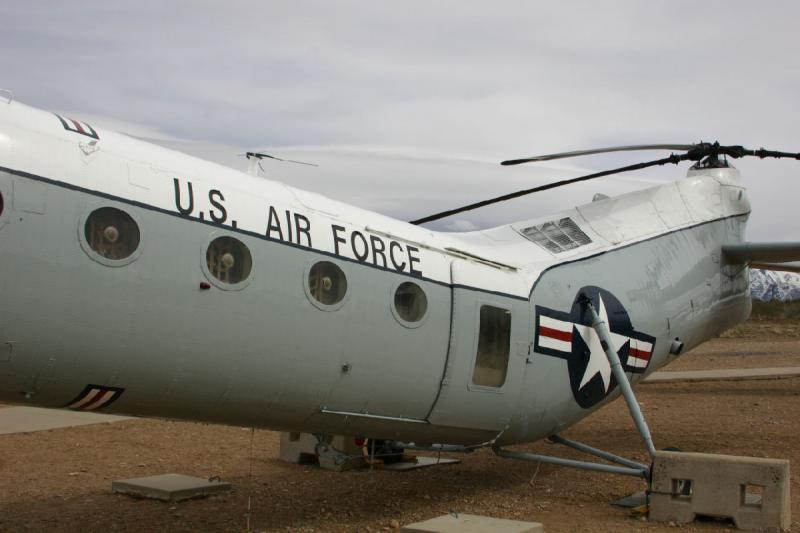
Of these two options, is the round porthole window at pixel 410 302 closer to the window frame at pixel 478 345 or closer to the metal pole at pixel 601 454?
the window frame at pixel 478 345

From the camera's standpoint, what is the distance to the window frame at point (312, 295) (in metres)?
6.33

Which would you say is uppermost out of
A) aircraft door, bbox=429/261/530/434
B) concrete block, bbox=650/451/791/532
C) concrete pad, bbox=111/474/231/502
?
aircraft door, bbox=429/261/530/434

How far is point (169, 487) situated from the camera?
8.90 meters

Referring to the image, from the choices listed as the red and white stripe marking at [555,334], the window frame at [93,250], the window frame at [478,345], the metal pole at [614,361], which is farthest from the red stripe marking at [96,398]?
the metal pole at [614,361]

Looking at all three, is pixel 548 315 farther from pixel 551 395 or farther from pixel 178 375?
pixel 178 375

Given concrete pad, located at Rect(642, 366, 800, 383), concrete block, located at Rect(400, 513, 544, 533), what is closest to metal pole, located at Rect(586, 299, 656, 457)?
concrete block, located at Rect(400, 513, 544, 533)

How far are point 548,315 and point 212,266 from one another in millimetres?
3972

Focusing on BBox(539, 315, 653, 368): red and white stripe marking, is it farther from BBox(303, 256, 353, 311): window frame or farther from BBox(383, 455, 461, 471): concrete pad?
BBox(383, 455, 461, 471): concrete pad

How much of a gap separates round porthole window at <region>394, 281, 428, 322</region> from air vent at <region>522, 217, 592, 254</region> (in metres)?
2.56

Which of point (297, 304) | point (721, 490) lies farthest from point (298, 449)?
point (721, 490)

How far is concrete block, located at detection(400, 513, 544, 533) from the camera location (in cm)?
654

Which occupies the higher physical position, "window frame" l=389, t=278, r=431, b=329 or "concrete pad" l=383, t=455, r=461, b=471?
"window frame" l=389, t=278, r=431, b=329

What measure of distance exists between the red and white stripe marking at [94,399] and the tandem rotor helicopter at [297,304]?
0.05 feet

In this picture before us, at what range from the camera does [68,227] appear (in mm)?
5027
